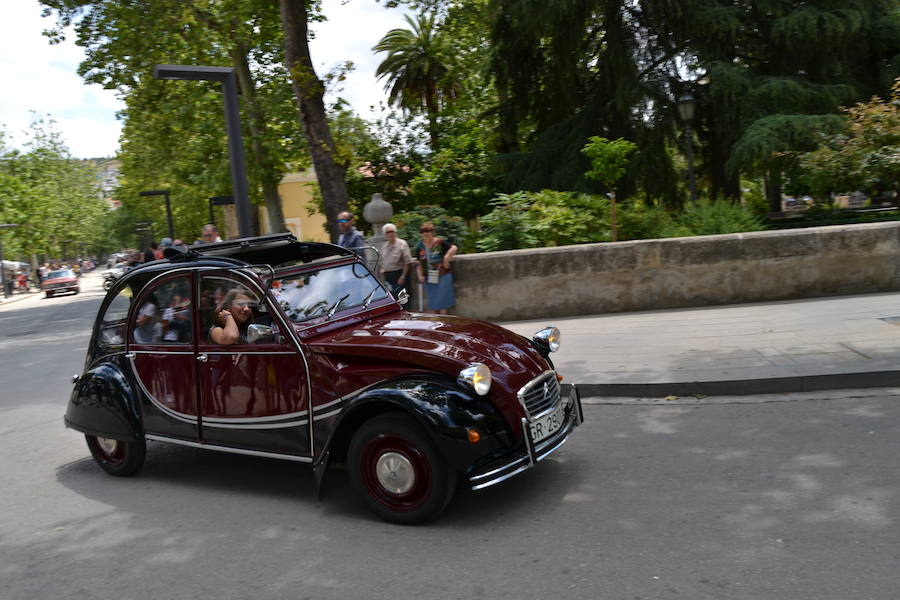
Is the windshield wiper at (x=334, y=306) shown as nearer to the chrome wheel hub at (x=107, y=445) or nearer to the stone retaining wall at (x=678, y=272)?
the chrome wheel hub at (x=107, y=445)

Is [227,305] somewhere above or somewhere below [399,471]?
above

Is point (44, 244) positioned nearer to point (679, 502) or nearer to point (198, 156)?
point (198, 156)

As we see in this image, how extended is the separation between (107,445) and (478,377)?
11.7ft

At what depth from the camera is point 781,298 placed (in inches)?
464

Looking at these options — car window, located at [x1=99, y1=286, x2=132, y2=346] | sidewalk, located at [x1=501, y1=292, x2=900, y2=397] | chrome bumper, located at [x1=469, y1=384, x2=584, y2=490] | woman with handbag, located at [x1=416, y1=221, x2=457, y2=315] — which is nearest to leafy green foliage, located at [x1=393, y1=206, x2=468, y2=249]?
woman with handbag, located at [x1=416, y1=221, x2=457, y2=315]

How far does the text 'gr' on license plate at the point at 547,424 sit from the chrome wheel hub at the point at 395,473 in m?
0.81

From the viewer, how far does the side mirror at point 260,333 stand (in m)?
5.38

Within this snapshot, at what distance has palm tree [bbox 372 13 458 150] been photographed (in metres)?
39.0

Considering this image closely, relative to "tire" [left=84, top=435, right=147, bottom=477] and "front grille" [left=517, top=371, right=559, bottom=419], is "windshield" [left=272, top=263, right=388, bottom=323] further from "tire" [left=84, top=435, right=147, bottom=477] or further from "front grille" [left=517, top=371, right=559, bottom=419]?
"tire" [left=84, top=435, right=147, bottom=477]

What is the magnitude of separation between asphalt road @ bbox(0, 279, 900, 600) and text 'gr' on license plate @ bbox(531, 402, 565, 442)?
0.41m

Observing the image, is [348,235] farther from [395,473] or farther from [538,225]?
[395,473]

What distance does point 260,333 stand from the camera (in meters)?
5.39

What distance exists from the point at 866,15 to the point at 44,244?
2616 inches

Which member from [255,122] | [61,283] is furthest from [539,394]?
[61,283]
